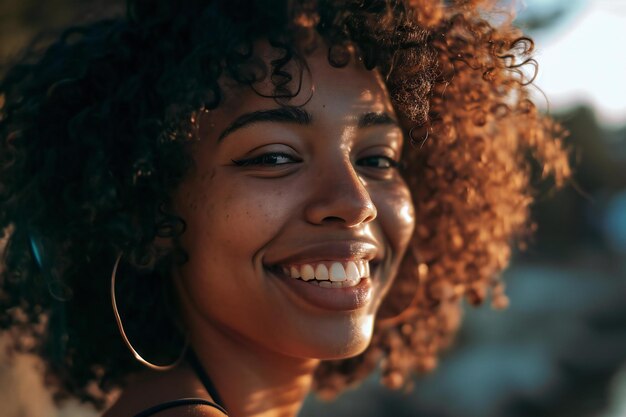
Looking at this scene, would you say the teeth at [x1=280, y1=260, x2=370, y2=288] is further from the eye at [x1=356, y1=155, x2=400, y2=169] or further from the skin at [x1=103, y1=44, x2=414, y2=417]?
the eye at [x1=356, y1=155, x2=400, y2=169]

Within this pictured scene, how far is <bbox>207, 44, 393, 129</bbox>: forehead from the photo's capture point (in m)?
1.95

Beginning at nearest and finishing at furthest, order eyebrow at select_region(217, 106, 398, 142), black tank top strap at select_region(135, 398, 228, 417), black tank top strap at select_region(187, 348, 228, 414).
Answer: black tank top strap at select_region(135, 398, 228, 417), eyebrow at select_region(217, 106, 398, 142), black tank top strap at select_region(187, 348, 228, 414)

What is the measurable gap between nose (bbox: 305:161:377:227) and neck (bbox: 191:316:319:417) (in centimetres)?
42

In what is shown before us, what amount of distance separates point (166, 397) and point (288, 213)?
550 millimetres

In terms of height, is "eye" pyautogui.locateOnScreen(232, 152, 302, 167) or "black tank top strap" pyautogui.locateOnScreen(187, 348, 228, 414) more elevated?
"eye" pyautogui.locateOnScreen(232, 152, 302, 167)

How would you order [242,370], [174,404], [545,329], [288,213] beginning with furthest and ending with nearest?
[545,329]
[242,370]
[288,213]
[174,404]

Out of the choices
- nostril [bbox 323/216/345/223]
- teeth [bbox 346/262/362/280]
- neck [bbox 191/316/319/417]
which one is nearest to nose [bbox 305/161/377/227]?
nostril [bbox 323/216/345/223]

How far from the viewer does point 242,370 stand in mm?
2098

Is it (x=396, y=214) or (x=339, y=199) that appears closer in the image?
(x=339, y=199)

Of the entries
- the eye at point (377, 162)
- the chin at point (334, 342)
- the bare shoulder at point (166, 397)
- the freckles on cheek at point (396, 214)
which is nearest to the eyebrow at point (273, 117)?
the eye at point (377, 162)

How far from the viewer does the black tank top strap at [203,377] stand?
6.79ft

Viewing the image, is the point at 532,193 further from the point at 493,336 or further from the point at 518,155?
the point at 493,336

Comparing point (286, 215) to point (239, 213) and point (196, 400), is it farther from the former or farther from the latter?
point (196, 400)

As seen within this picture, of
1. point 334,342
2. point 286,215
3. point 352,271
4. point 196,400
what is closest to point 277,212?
point 286,215
